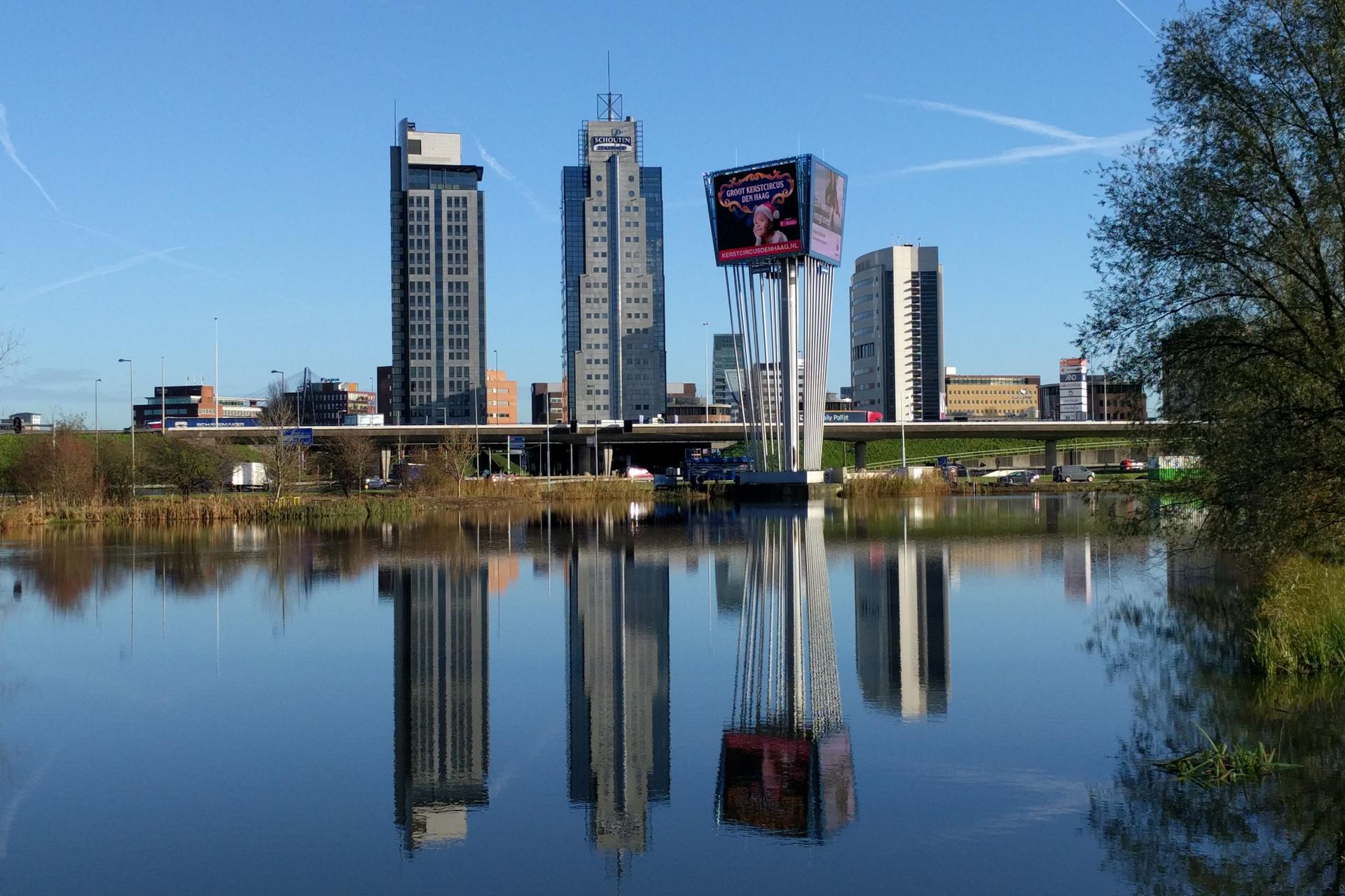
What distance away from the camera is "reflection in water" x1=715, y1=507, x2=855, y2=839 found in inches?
456

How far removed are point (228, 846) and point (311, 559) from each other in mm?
30873

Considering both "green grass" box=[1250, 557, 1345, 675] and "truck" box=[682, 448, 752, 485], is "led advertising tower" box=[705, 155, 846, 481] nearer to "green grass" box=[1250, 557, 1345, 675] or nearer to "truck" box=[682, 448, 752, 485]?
"truck" box=[682, 448, 752, 485]

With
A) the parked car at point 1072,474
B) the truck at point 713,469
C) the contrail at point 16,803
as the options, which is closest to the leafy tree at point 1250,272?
the contrail at point 16,803

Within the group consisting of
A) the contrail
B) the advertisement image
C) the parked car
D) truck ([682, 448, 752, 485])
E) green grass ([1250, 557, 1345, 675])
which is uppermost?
the advertisement image

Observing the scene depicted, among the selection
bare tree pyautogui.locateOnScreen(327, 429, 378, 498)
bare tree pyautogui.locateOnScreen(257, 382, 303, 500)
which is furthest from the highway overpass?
bare tree pyautogui.locateOnScreen(257, 382, 303, 500)

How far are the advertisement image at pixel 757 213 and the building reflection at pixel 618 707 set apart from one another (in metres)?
56.2

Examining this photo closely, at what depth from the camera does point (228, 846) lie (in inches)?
424

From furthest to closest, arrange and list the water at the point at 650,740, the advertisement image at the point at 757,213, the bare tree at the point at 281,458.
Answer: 1. the advertisement image at the point at 757,213
2. the bare tree at the point at 281,458
3. the water at the point at 650,740

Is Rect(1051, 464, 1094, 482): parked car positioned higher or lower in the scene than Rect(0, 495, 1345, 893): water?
higher

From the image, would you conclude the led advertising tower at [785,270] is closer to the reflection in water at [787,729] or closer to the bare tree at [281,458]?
the bare tree at [281,458]

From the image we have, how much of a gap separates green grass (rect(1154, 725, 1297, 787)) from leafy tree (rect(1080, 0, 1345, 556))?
247 inches

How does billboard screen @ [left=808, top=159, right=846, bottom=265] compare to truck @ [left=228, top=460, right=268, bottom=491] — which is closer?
billboard screen @ [left=808, top=159, right=846, bottom=265]

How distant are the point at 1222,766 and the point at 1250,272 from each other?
1048cm

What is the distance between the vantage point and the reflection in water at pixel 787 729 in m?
11.6
